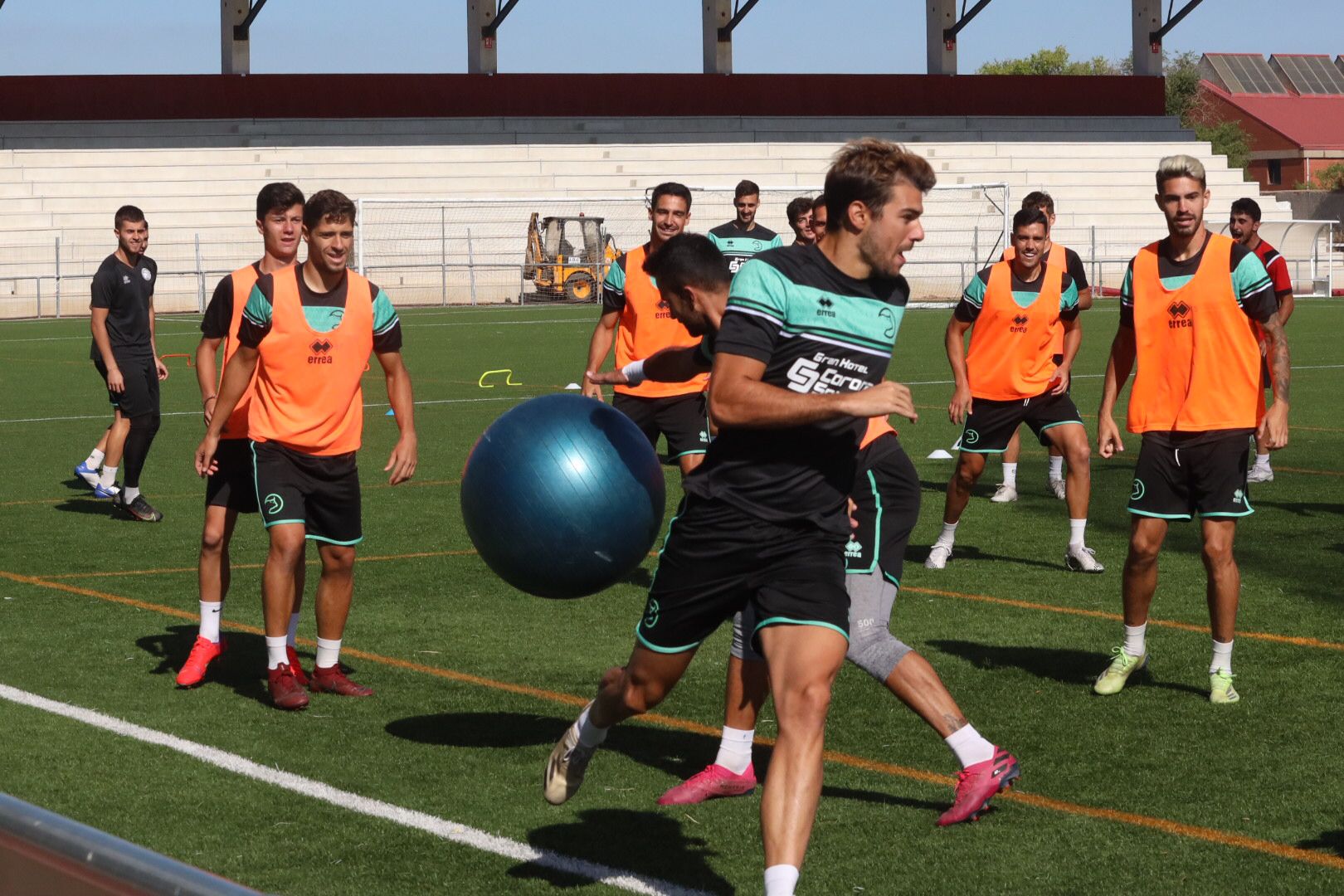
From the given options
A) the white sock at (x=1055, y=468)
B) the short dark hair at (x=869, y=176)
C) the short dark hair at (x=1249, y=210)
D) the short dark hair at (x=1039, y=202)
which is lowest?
the white sock at (x=1055, y=468)

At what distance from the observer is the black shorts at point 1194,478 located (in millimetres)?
6820

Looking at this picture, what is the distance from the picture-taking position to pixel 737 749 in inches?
218

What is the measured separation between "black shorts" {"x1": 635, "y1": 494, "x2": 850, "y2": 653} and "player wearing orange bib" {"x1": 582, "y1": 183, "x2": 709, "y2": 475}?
4373 millimetres

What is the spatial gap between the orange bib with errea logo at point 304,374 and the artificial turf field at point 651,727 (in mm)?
1045

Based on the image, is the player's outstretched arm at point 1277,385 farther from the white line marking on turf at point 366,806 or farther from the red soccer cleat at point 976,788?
the white line marking on turf at point 366,806

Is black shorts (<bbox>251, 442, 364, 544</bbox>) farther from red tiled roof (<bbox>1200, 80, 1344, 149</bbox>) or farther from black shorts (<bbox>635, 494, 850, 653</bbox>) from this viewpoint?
red tiled roof (<bbox>1200, 80, 1344, 149</bbox>)

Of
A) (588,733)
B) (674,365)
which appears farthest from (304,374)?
(588,733)

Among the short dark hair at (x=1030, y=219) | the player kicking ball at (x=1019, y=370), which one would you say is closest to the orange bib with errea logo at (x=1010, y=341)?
the player kicking ball at (x=1019, y=370)

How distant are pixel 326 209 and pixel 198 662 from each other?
195 centimetres

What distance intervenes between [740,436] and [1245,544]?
6.98 metres

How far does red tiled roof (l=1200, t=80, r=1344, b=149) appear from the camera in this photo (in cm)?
8850

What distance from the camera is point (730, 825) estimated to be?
540 centimetres

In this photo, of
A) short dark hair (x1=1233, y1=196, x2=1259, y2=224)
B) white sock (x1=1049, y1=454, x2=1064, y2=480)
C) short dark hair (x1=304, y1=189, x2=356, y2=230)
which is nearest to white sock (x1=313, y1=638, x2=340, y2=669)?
short dark hair (x1=304, y1=189, x2=356, y2=230)

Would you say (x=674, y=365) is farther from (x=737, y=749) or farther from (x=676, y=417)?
(x=676, y=417)
